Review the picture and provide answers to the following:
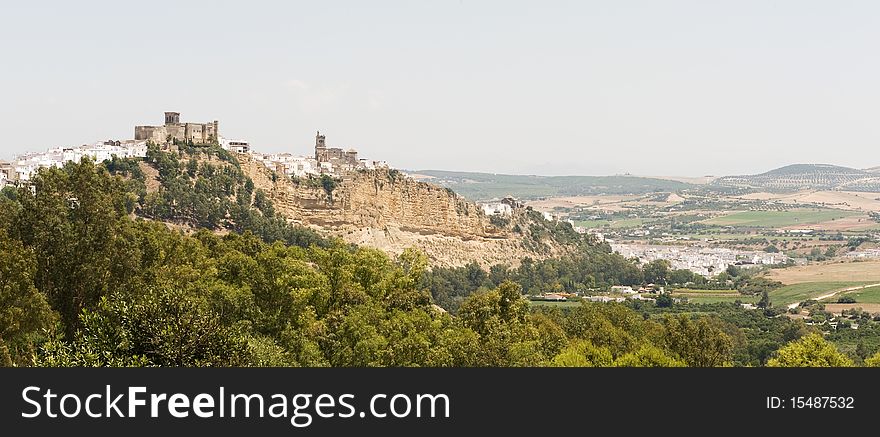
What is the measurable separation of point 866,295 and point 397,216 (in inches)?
1765

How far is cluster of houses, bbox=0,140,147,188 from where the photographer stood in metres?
74.7

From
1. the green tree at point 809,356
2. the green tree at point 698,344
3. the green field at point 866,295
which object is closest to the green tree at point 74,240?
the green tree at point 809,356

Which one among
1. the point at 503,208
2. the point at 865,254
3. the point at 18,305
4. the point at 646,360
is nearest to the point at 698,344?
the point at 646,360

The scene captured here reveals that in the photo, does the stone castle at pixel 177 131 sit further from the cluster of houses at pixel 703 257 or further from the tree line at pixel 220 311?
the cluster of houses at pixel 703 257

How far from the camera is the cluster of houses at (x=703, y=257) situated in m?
127

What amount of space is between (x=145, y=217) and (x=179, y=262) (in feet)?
104

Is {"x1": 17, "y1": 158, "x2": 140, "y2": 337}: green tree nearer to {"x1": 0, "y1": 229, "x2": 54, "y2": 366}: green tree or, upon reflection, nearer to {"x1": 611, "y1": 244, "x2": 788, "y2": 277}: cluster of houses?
{"x1": 0, "y1": 229, "x2": 54, "y2": 366}: green tree

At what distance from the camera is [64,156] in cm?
8050

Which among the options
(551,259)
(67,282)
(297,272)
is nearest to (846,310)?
(551,259)

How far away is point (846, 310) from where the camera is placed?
8238cm

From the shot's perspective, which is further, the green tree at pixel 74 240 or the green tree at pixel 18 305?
the green tree at pixel 74 240

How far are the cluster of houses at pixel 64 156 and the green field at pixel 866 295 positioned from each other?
206ft

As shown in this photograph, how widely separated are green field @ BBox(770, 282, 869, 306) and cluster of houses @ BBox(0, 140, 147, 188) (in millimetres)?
57829
